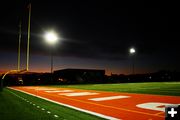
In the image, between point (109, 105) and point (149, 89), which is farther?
point (149, 89)

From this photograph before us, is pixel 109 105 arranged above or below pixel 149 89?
below

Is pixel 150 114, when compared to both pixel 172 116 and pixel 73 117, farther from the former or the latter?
pixel 172 116

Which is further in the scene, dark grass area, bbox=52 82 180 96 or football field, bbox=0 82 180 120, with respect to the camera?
dark grass area, bbox=52 82 180 96

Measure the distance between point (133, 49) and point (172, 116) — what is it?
48762 millimetres

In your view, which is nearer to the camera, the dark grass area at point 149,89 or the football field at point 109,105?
the football field at point 109,105

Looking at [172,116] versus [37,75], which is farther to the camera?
[37,75]

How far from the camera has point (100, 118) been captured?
27.5 ft

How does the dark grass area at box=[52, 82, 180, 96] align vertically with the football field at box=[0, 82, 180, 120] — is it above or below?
above

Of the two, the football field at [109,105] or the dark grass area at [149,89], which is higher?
the dark grass area at [149,89]

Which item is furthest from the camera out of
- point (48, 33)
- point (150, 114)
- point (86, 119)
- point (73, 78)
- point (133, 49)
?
point (73, 78)

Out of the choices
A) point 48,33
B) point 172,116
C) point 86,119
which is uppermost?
point 48,33

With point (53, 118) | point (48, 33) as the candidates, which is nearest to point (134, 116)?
point (53, 118)

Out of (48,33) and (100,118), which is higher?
(48,33)

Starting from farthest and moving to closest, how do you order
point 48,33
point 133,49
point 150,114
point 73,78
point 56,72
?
point 56,72 < point 73,78 < point 133,49 < point 48,33 < point 150,114
